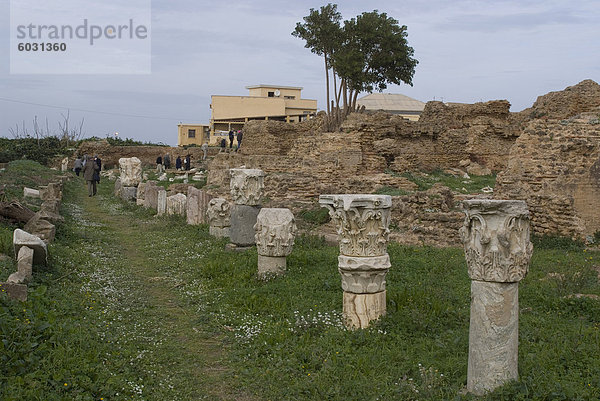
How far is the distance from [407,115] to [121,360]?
55467 mm

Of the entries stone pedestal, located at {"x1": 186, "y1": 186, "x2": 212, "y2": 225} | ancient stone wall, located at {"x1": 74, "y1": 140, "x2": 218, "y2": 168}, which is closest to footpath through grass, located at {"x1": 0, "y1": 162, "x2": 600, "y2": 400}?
stone pedestal, located at {"x1": 186, "y1": 186, "x2": 212, "y2": 225}

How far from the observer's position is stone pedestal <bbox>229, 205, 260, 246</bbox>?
11781mm

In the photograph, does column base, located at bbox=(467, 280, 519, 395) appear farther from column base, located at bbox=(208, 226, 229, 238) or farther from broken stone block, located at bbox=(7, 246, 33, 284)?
column base, located at bbox=(208, 226, 229, 238)

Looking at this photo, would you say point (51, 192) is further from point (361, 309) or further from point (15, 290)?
point (361, 309)

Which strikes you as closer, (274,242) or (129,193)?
(274,242)

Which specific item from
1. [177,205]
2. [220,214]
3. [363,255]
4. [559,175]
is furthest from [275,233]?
[177,205]

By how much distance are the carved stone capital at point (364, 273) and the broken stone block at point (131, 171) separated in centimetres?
1638

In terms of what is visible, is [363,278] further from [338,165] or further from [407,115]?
[407,115]

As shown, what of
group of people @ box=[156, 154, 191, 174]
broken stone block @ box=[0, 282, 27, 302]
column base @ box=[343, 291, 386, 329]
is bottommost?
column base @ box=[343, 291, 386, 329]

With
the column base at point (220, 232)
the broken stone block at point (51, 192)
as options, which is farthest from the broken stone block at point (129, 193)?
the column base at point (220, 232)

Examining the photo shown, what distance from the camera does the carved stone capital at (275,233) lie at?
30.3 feet

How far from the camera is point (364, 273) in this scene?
703cm

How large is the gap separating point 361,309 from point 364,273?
42cm

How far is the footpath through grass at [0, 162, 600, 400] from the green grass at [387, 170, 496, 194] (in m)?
9.52
